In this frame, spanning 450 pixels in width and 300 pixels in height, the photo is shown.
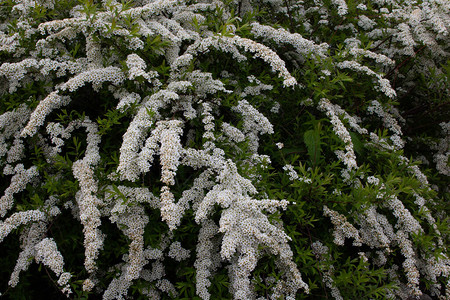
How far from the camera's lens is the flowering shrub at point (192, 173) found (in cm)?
269

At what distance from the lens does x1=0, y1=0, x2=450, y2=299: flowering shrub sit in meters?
2.69

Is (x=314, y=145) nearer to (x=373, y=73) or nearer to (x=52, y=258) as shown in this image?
(x=373, y=73)

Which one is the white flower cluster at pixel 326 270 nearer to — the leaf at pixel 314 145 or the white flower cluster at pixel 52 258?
the leaf at pixel 314 145

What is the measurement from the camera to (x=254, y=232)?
90.4 inches

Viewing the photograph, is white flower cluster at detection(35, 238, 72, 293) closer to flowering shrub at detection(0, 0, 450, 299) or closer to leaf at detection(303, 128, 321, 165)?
flowering shrub at detection(0, 0, 450, 299)

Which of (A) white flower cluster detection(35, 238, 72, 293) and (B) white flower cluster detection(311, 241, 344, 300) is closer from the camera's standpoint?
(A) white flower cluster detection(35, 238, 72, 293)

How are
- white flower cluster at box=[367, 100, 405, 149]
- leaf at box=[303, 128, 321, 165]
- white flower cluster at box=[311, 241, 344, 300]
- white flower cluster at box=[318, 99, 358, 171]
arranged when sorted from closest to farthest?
white flower cluster at box=[311, 241, 344, 300], white flower cluster at box=[318, 99, 358, 171], leaf at box=[303, 128, 321, 165], white flower cluster at box=[367, 100, 405, 149]

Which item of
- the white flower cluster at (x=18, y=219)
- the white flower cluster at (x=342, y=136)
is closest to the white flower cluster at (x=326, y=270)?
the white flower cluster at (x=342, y=136)

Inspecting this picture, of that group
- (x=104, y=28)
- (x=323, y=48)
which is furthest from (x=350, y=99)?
(x=104, y=28)

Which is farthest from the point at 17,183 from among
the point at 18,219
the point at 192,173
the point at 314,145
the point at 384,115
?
the point at 384,115

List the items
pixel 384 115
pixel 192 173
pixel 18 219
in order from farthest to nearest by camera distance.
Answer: pixel 384 115, pixel 192 173, pixel 18 219

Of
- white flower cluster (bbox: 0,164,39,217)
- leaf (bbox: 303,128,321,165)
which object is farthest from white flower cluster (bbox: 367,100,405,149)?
white flower cluster (bbox: 0,164,39,217)

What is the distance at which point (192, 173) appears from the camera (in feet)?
10.9

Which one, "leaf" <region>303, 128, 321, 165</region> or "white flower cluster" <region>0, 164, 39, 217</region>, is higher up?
"leaf" <region>303, 128, 321, 165</region>
